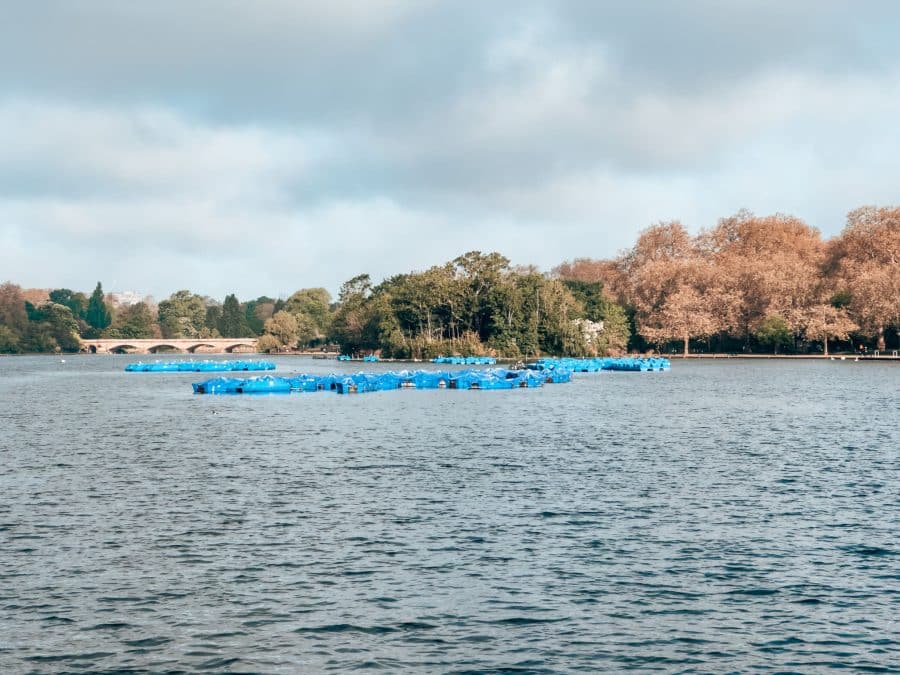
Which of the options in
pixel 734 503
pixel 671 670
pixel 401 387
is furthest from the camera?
pixel 401 387

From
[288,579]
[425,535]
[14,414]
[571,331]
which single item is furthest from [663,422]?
[571,331]

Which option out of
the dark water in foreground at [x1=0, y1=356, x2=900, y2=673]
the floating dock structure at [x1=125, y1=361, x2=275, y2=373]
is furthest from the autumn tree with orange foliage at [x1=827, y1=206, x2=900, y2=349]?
the dark water in foreground at [x1=0, y1=356, x2=900, y2=673]

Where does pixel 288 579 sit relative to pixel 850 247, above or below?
below

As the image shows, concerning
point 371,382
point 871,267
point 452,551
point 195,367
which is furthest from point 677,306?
point 452,551

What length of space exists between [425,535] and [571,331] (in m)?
154

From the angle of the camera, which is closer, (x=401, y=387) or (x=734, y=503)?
(x=734, y=503)

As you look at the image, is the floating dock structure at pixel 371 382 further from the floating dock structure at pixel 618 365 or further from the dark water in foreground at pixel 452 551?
the dark water in foreground at pixel 452 551

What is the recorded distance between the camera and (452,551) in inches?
1078

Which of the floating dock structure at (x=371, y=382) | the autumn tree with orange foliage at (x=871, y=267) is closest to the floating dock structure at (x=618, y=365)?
the floating dock structure at (x=371, y=382)

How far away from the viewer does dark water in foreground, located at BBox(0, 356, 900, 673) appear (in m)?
19.5

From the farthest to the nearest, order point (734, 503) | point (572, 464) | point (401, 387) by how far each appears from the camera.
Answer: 1. point (401, 387)
2. point (572, 464)
3. point (734, 503)

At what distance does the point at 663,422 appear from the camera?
6725cm

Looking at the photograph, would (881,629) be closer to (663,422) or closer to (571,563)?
(571,563)

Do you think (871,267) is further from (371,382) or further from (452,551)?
(452,551)
